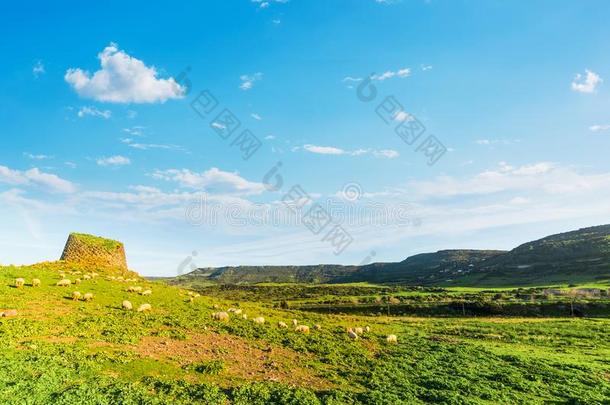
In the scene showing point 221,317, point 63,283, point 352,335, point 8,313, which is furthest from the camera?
point 63,283

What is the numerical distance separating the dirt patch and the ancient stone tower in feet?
128

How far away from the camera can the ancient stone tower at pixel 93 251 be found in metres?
59.7

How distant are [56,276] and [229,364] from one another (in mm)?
28275

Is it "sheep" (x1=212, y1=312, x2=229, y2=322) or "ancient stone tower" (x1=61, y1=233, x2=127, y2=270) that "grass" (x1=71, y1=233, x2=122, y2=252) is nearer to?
"ancient stone tower" (x1=61, y1=233, x2=127, y2=270)

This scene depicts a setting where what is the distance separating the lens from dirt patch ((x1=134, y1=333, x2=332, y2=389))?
75.7 feet

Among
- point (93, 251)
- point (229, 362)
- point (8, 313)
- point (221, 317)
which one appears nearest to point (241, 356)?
point (229, 362)

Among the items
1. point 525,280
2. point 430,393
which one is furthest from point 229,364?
point 525,280

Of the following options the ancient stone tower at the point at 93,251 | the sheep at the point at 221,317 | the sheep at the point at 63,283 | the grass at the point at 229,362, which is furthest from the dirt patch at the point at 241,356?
the ancient stone tower at the point at 93,251

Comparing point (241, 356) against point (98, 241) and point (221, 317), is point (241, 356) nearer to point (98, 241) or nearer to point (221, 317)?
point (221, 317)

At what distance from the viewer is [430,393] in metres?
22.8

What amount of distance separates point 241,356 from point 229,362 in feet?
5.77

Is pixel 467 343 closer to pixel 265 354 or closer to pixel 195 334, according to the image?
pixel 265 354

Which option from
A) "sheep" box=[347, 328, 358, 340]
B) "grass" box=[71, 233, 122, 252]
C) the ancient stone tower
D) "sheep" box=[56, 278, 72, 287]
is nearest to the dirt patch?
"sheep" box=[347, 328, 358, 340]

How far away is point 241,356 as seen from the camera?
2622cm
